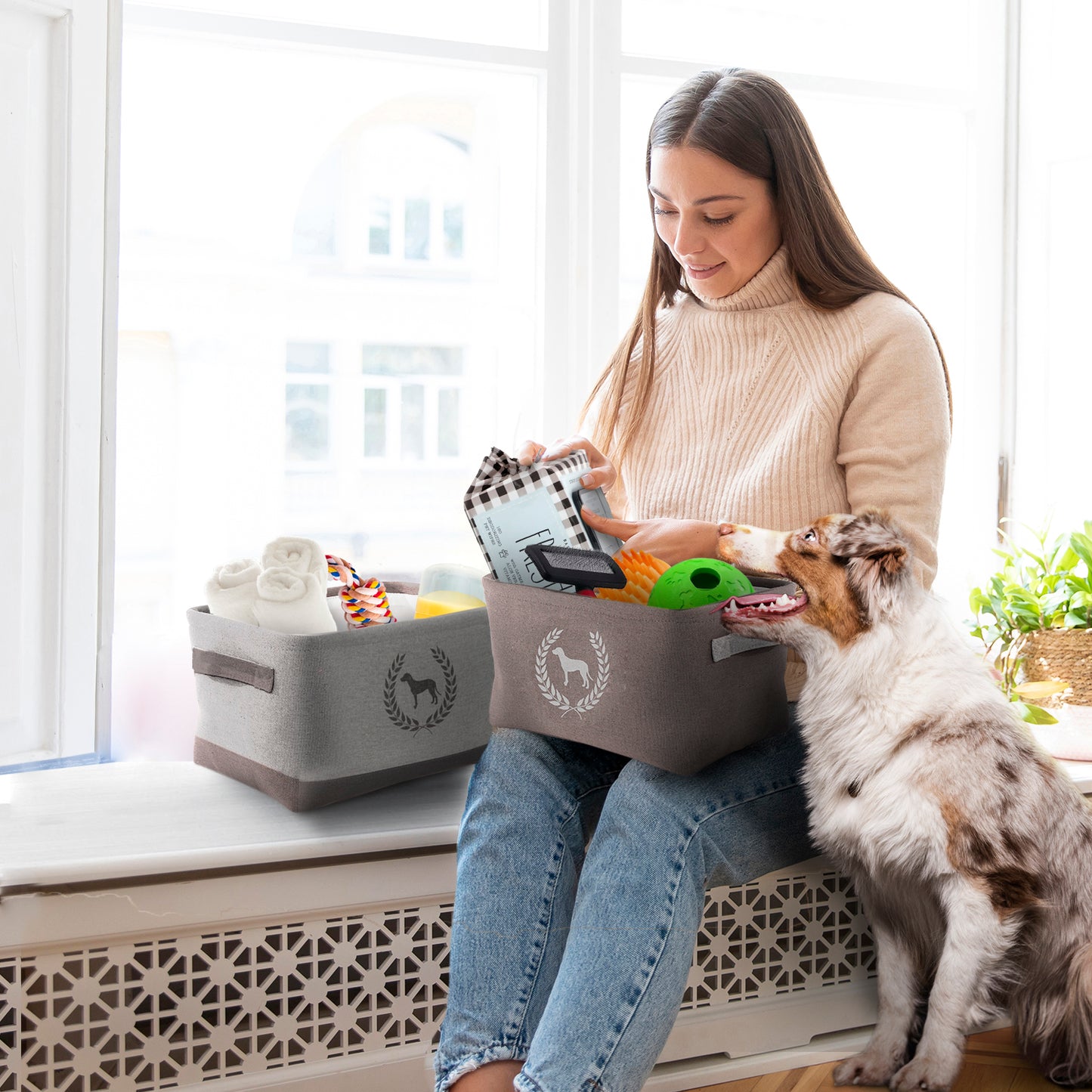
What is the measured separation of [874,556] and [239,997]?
2.78 feet

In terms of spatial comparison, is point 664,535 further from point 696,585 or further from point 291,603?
point 291,603

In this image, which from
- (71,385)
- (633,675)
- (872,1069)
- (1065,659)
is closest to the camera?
(633,675)

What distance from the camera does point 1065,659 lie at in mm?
1862

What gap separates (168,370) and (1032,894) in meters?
1.50

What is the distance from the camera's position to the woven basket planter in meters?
1.84

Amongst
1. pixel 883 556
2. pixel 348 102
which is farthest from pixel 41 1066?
pixel 348 102

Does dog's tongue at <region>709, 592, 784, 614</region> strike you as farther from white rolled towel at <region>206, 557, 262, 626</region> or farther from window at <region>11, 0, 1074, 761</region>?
window at <region>11, 0, 1074, 761</region>

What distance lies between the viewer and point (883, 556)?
3.43 ft

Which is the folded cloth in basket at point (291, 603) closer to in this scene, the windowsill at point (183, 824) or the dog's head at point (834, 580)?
the windowsill at point (183, 824)

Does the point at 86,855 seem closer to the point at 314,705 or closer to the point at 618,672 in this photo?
the point at 314,705

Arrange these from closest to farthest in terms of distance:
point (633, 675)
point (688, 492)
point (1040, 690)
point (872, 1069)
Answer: point (633, 675)
point (872, 1069)
point (688, 492)
point (1040, 690)

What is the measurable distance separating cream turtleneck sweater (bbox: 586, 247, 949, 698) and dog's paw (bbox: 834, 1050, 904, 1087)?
1.38 feet

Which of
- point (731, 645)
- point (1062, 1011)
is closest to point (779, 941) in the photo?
point (1062, 1011)

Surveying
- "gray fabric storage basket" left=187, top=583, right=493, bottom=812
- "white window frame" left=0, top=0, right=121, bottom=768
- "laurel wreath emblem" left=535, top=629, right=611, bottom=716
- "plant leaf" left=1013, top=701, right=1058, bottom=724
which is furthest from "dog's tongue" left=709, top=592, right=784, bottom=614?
"white window frame" left=0, top=0, right=121, bottom=768
